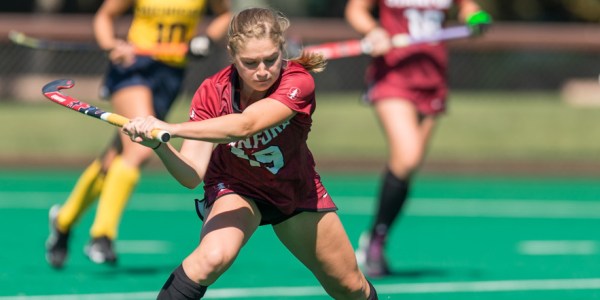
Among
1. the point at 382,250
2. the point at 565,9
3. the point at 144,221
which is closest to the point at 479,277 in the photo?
the point at 382,250

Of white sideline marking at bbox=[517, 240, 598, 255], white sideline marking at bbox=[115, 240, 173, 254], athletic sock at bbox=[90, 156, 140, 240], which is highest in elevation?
athletic sock at bbox=[90, 156, 140, 240]

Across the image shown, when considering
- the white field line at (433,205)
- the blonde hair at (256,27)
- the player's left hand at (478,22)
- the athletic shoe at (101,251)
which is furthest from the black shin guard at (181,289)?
the white field line at (433,205)

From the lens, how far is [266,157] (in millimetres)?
5227

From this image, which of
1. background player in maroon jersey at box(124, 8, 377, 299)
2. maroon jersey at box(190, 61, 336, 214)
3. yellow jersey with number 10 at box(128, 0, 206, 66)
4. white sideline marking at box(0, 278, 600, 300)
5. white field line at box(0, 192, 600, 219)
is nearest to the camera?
background player in maroon jersey at box(124, 8, 377, 299)

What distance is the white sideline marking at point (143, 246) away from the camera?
8695mm

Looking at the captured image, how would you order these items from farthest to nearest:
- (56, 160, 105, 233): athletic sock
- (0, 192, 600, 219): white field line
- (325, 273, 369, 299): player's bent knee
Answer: (0, 192, 600, 219): white field line < (56, 160, 105, 233): athletic sock < (325, 273, 369, 299): player's bent knee

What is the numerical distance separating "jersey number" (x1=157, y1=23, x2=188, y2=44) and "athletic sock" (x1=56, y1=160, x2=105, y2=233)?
2.87ft

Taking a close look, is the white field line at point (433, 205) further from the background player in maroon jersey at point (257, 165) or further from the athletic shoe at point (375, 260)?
the background player in maroon jersey at point (257, 165)

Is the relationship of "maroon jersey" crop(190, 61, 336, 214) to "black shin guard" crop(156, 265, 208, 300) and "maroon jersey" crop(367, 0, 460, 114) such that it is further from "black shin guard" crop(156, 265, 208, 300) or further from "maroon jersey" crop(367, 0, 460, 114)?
"maroon jersey" crop(367, 0, 460, 114)

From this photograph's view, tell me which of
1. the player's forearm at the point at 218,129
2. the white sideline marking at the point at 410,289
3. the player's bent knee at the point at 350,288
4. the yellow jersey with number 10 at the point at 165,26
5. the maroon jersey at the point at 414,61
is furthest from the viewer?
the yellow jersey with number 10 at the point at 165,26

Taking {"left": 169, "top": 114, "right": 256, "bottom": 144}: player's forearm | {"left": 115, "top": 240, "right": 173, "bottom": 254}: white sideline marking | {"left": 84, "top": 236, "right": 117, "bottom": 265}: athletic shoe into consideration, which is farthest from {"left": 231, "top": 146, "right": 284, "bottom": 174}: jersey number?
{"left": 115, "top": 240, "right": 173, "bottom": 254}: white sideline marking

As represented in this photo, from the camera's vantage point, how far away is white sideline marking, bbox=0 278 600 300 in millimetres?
6852

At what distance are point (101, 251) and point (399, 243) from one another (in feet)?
8.09

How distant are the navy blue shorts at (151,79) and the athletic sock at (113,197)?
45 cm
